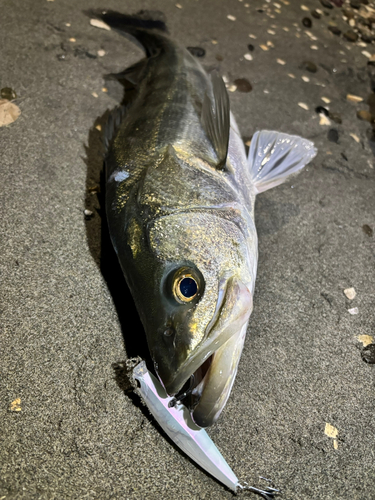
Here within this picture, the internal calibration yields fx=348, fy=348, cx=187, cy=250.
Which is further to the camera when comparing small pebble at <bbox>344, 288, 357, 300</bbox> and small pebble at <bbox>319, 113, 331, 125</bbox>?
small pebble at <bbox>319, 113, 331, 125</bbox>

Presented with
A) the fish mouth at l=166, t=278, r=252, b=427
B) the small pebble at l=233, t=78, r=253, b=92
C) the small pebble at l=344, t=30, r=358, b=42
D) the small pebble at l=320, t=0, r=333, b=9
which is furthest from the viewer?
the small pebble at l=320, t=0, r=333, b=9

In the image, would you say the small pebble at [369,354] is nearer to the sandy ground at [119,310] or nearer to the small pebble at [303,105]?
the sandy ground at [119,310]

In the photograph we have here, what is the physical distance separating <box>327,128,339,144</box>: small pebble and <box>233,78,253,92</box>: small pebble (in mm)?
745

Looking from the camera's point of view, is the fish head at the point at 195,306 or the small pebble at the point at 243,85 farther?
the small pebble at the point at 243,85

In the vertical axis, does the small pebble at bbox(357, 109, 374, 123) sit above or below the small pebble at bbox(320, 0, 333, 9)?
below

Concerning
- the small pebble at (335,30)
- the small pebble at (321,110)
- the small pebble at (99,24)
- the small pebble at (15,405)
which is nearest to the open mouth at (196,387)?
the small pebble at (15,405)

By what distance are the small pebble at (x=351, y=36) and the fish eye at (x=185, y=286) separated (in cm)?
385

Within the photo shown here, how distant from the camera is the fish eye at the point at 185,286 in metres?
1.23

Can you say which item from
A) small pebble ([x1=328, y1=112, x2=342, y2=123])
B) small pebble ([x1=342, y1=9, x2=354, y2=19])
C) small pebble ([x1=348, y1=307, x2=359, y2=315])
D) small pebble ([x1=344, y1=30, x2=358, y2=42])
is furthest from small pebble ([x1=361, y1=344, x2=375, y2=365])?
small pebble ([x1=342, y1=9, x2=354, y2=19])

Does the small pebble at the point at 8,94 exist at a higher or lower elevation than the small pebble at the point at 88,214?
higher

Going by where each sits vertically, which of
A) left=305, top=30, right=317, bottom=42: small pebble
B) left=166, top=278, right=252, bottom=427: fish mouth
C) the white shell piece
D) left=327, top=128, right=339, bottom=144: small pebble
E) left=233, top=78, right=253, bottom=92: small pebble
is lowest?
the white shell piece

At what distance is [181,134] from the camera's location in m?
1.82

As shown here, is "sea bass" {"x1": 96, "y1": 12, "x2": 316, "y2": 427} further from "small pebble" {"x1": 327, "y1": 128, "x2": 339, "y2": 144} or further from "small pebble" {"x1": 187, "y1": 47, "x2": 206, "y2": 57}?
"small pebble" {"x1": 187, "y1": 47, "x2": 206, "y2": 57}

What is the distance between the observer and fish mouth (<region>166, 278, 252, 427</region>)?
1.17 metres
